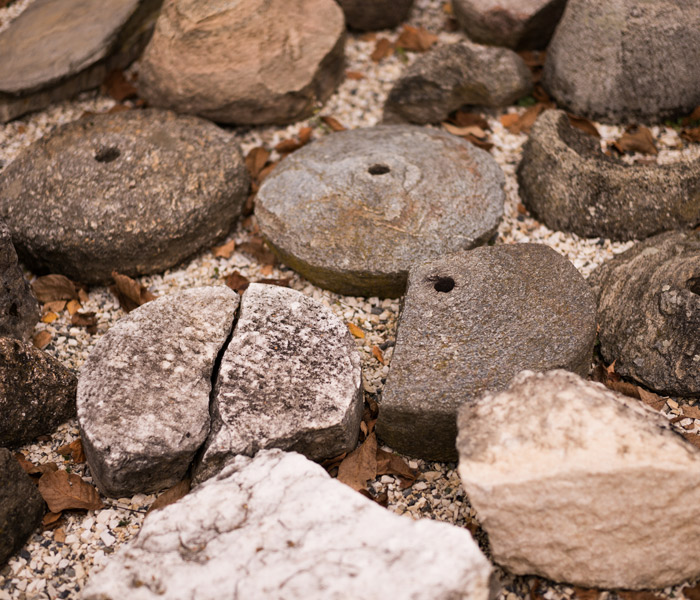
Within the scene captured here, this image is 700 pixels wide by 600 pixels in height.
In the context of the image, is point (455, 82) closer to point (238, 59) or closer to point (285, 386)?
point (238, 59)

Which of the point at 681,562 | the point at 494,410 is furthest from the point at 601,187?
the point at 681,562

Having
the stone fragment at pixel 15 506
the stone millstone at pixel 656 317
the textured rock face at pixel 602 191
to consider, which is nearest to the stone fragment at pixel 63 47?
the stone fragment at pixel 15 506

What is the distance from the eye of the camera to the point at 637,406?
2.19m

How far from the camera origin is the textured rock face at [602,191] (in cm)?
313

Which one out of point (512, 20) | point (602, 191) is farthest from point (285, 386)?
point (512, 20)

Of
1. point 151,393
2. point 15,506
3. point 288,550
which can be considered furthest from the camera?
point 151,393

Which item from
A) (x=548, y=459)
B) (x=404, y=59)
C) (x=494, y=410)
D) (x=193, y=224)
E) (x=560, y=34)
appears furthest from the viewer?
(x=404, y=59)

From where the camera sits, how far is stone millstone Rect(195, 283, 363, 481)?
7.62 ft

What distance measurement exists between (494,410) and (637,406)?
484mm

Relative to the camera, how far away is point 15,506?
224 cm

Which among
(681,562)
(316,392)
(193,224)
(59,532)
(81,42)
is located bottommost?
(681,562)

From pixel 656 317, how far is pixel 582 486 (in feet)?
3.50

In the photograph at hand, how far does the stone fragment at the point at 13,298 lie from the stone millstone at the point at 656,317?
2468mm

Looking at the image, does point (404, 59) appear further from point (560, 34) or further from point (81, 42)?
point (81, 42)
